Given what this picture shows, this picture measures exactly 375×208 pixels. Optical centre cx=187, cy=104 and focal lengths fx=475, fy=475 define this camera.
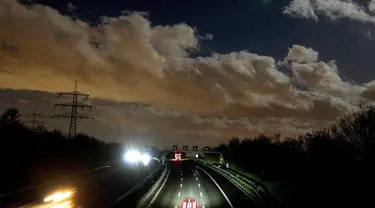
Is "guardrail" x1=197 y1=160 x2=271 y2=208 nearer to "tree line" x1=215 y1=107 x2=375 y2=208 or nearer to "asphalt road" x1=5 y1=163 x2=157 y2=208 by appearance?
"tree line" x1=215 y1=107 x2=375 y2=208

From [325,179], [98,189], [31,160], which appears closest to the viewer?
[325,179]

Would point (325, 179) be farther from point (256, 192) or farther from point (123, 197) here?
point (123, 197)

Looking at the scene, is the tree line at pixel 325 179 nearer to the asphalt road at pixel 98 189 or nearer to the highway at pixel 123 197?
the highway at pixel 123 197

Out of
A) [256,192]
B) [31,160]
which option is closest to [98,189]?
[31,160]

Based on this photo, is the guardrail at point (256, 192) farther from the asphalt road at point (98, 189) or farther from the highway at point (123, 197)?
the asphalt road at point (98, 189)

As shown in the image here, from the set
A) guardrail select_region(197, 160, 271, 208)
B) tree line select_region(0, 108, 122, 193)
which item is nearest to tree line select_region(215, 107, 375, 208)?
guardrail select_region(197, 160, 271, 208)

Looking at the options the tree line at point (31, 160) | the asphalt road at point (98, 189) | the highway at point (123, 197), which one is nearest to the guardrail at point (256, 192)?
the highway at point (123, 197)

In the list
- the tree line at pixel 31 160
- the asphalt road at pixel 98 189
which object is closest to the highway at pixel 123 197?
the asphalt road at pixel 98 189

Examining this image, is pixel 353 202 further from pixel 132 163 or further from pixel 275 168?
pixel 132 163

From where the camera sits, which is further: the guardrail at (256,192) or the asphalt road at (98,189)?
the asphalt road at (98,189)

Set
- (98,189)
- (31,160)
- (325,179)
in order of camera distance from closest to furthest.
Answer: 1. (325,179)
2. (98,189)
3. (31,160)

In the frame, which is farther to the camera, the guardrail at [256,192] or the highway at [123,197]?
the highway at [123,197]

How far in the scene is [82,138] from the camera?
129375 millimetres

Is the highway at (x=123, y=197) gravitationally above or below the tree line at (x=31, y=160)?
below
